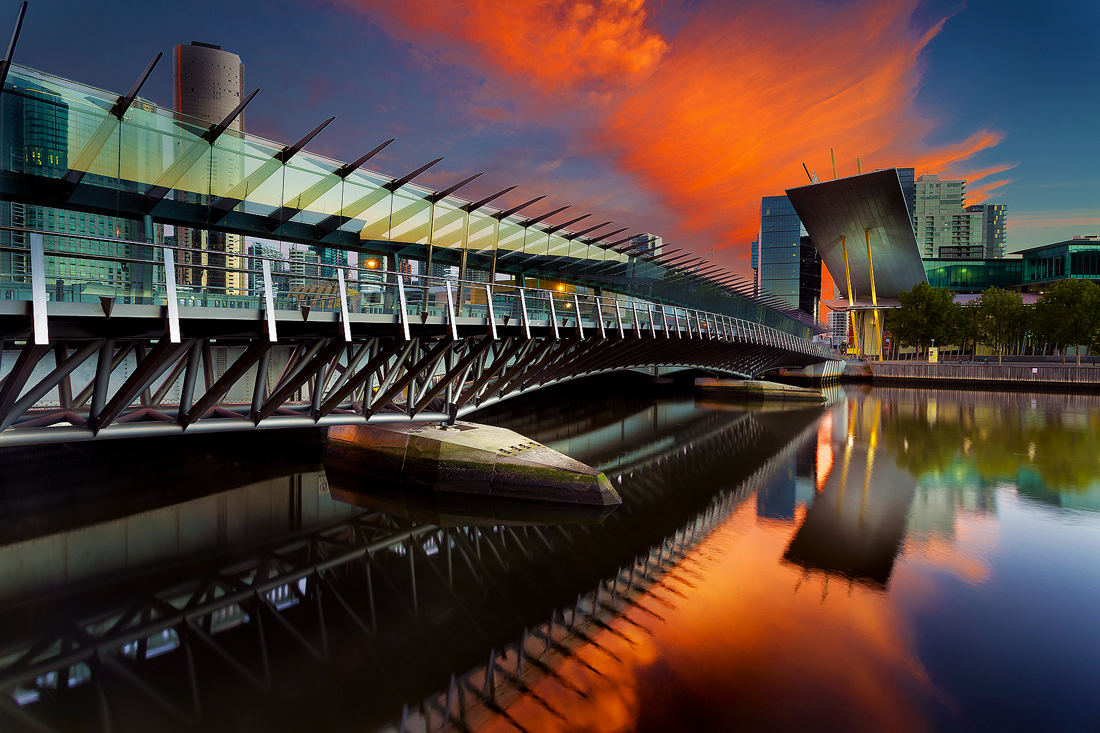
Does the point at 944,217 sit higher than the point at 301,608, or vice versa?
the point at 944,217

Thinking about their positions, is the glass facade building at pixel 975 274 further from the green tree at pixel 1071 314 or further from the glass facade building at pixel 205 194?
the glass facade building at pixel 205 194

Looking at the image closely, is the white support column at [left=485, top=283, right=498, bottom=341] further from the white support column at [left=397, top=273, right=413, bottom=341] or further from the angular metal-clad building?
the angular metal-clad building

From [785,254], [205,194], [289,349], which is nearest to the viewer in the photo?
[289,349]

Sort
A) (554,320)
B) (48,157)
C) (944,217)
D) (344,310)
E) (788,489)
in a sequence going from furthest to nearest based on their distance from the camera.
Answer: (944,217) < (48,157) < (788,489) < (554,320) < (344,310)

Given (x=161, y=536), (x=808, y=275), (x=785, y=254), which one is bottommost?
(x=161, y=536)

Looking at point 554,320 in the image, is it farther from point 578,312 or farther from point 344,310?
point 344,310

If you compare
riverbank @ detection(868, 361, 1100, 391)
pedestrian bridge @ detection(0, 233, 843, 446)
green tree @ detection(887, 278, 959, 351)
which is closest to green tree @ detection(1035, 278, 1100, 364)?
riverbank @ detection(868, 361, 1100, 391)

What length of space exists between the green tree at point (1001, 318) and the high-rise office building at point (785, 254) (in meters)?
67.1

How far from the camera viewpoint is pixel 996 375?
159 feet

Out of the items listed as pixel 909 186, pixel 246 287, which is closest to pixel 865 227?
pixel 246 287

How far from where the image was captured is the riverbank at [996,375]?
45.5m

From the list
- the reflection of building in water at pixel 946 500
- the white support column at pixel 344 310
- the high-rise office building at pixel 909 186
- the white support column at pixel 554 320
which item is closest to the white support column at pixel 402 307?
the white support column at pixel 344 310

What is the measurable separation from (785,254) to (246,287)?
134 m

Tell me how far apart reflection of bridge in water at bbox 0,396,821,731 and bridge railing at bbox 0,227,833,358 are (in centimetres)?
418
